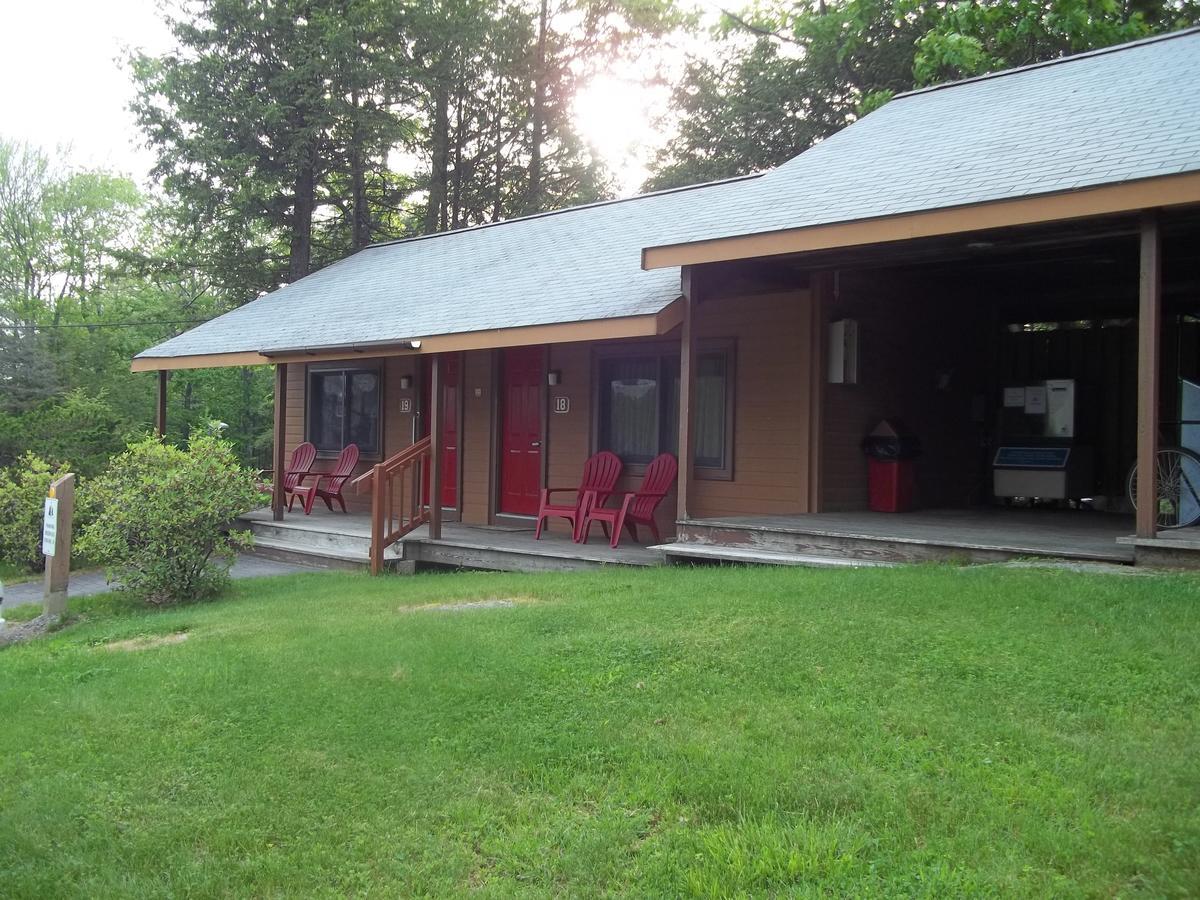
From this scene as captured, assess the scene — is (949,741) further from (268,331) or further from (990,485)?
(268,331)

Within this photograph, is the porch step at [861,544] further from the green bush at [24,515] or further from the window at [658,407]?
the green bush at [24,515]

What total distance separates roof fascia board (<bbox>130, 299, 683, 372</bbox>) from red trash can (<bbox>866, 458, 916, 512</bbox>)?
2667 mm

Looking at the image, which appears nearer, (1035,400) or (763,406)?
(763,406)

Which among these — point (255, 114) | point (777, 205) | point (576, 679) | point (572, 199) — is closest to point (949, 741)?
point (576, 679)

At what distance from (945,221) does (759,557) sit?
2642 mm

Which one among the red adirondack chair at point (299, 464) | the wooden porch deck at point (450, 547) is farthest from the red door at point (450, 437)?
the red adirondack chair at point (299, 464)

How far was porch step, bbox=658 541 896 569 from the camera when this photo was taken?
721cm

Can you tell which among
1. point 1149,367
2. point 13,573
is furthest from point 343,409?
point 1149,367

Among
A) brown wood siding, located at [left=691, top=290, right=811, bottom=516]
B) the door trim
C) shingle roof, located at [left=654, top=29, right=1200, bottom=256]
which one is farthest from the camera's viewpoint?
the door trim

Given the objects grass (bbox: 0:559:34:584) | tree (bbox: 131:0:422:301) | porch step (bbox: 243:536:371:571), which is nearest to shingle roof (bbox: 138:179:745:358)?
porch step (bbox: 243:536:371:571)

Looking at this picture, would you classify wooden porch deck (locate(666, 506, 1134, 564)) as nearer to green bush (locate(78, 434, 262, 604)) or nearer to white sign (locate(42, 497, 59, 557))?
green bush (locate(78, 434, 262, 604))

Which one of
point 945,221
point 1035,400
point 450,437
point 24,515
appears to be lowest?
point 24,515

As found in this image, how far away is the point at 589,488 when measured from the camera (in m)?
10.1

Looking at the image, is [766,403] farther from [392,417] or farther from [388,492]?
[392,417]
